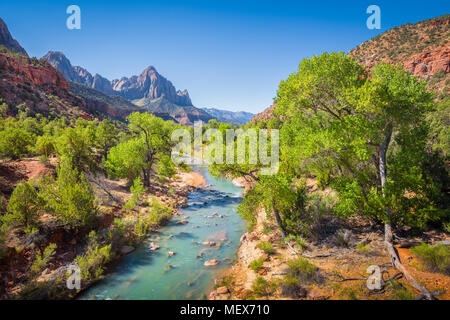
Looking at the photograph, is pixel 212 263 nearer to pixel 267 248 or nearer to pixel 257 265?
pixel 257 265

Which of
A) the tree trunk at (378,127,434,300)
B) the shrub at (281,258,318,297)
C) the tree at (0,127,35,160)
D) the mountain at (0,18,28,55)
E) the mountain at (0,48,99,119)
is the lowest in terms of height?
the shrub at (281,258,318,297)

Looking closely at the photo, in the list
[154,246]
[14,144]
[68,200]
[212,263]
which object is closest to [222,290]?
[212,263]

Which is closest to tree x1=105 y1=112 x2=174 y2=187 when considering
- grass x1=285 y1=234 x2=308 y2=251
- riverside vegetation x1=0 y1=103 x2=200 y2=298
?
riverside vegetation x1=0 y1=103 x2=200 y2=298

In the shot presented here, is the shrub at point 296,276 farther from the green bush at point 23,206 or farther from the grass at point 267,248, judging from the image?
the green bush at point 23,206

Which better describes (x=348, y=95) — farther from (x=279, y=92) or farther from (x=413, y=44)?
(x=413, y=44)

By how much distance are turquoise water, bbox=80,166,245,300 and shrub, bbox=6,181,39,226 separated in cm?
519

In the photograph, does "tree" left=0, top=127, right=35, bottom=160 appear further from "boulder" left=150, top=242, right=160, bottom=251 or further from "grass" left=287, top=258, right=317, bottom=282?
"grass" left=287, top=258, right=317, bottom=282

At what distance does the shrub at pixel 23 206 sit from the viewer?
32.9ft

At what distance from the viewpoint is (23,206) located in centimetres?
1030

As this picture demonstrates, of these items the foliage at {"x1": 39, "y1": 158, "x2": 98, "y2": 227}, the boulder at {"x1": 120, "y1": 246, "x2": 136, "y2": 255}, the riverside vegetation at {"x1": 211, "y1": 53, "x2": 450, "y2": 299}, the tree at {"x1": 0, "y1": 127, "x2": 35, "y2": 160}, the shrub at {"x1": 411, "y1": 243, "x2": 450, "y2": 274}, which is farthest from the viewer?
the tree at {"x1": 0, "y1": 127, "x2": 35, "y2": 160}

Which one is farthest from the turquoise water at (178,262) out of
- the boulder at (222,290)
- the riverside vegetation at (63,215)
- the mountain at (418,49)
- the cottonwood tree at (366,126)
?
the mountain at (418,49)

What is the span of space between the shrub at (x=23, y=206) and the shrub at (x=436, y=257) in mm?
17685

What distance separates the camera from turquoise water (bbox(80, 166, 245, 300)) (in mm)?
9281
